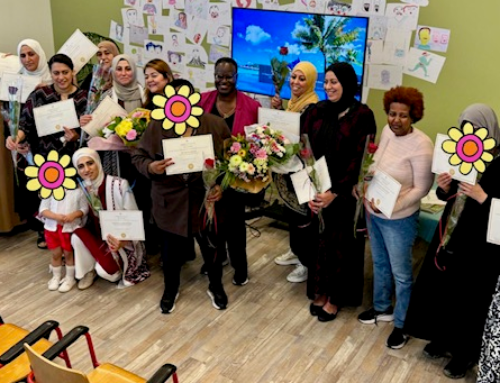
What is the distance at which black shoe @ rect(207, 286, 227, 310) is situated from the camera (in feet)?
11.1

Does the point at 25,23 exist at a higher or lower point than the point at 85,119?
higher

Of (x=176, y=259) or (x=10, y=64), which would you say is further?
(x=10, y=64)

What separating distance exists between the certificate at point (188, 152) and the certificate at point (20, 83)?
1532 mm

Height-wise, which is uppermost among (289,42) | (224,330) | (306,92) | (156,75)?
(289,42)

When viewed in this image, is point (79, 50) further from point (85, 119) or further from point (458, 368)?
point (458, 368)

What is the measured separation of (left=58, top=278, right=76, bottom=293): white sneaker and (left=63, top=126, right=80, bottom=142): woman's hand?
3.03 ft

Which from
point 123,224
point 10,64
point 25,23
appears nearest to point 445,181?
point 123,224

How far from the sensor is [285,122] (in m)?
3.09

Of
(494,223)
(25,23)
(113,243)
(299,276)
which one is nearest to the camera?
(494,223)

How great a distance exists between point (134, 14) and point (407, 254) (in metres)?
3.63

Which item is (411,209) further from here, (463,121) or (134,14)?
(134,14)

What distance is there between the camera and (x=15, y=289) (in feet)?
11.9

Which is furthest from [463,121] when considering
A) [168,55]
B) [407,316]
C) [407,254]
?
[168,55]

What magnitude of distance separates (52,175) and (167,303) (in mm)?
1032
